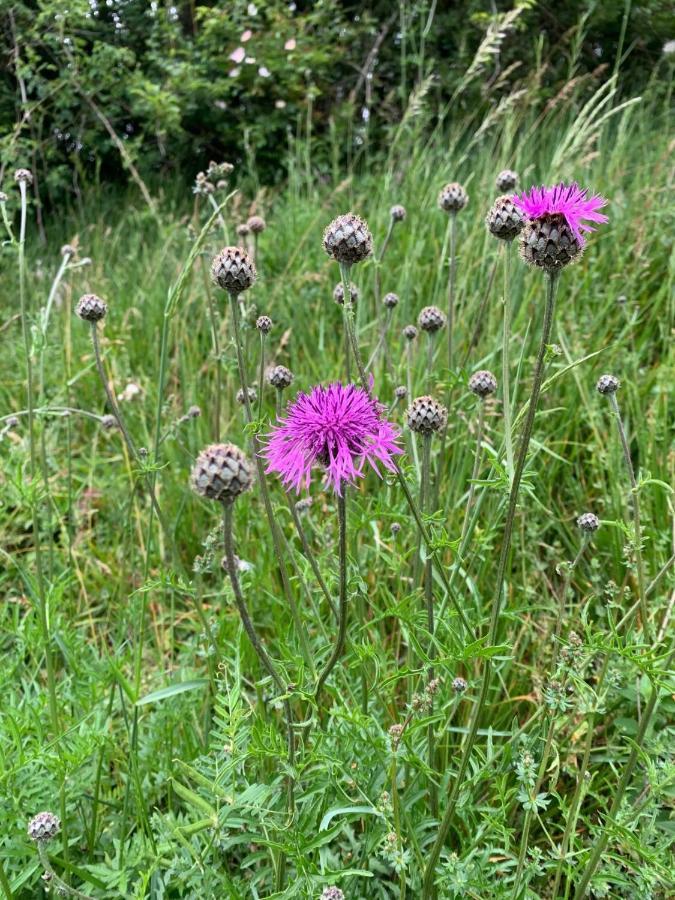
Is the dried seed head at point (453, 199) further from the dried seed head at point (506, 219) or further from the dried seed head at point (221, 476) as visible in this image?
the dried seed head at point (221, 476)

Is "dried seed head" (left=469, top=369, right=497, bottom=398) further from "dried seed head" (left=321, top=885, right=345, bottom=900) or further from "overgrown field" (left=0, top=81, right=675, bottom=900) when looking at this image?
"dried seed head" (left=321, top=885, right=345, bottom=900)

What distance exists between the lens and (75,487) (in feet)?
11.5

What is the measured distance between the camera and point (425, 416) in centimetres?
153

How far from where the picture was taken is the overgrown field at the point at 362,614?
4.77 feet

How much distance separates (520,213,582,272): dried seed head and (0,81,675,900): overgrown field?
19 centimetres

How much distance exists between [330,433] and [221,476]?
0.30 m

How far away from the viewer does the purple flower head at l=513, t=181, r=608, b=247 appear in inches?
49.3

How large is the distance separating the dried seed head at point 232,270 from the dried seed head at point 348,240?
20 cm

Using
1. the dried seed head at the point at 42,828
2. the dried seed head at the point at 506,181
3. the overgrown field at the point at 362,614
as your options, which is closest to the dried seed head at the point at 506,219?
the overgrown field at the point at 362,614

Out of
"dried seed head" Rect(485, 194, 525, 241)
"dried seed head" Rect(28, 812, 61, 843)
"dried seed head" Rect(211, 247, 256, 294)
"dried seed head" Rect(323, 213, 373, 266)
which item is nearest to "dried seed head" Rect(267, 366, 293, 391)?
"dried seed head" Rect(211, 247, 256, 294)

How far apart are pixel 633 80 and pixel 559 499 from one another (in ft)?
21.0

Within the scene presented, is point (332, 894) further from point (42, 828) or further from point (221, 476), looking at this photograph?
point (221, 476)

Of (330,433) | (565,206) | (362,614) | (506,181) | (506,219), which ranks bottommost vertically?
(362,614)

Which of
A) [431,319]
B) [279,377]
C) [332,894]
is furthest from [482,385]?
[332,894]
